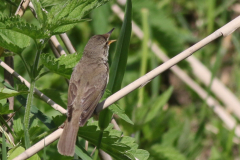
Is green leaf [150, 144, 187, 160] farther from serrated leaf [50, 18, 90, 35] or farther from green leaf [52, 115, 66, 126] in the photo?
serrated leaf [50, 18, 90, 35]

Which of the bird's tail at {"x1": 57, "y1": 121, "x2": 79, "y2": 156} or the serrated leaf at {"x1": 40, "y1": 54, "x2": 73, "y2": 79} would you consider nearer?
the serrated leaf at {"x1": 40, "y1": 54, "x2": 73, "y2": 79}

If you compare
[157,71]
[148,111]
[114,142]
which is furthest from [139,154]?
[148,111]

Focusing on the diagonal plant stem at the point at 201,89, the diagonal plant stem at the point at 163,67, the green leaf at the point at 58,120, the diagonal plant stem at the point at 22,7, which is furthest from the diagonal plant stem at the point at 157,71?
the diagonal plant stem at the point at 201,89

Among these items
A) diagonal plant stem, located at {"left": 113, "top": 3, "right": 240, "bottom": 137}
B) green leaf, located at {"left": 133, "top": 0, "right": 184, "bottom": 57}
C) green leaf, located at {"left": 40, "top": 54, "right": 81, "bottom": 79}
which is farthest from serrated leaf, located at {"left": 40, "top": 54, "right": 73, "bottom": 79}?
green leaf, located at {"left": 133, "top": 0, "right": 184, "bottom": 57}

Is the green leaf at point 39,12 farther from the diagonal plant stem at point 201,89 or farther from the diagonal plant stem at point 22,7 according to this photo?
the diagonal plant stem at point 201,89

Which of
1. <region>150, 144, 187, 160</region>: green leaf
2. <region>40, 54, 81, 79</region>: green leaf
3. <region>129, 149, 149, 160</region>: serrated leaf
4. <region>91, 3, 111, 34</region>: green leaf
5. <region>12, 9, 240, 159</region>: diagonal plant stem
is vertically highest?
<region>91, 3, 111, 34</region>: green leaf

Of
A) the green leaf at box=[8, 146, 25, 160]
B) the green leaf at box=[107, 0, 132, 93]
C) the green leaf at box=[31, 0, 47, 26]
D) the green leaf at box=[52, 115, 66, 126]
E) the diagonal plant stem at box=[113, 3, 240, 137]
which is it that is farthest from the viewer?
the diagonal plant stem at box=[113, 3, 240, 137]
